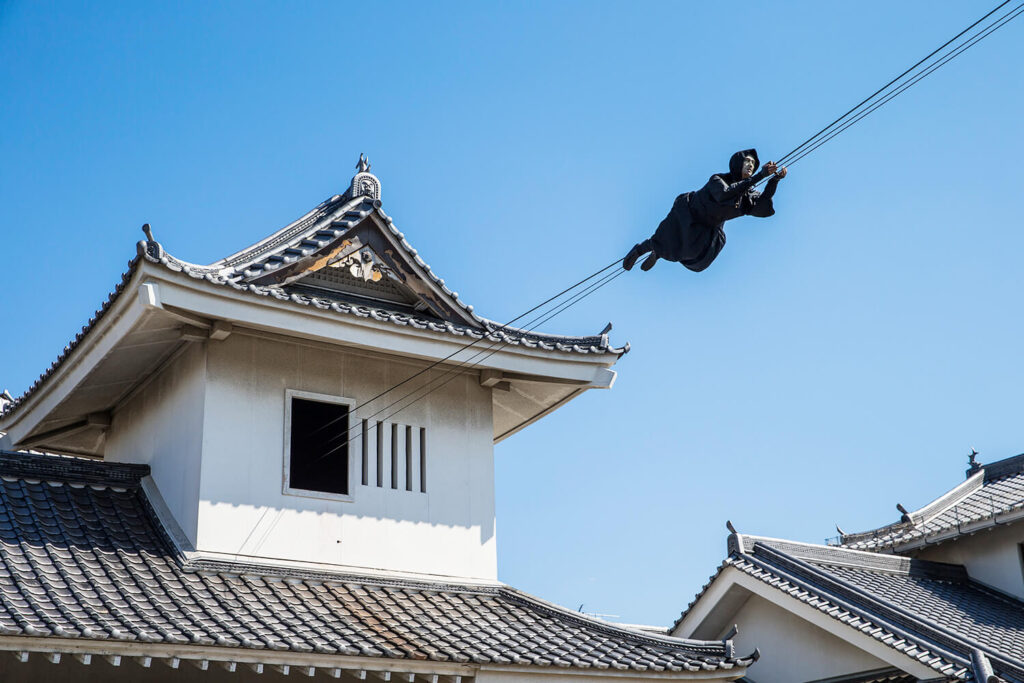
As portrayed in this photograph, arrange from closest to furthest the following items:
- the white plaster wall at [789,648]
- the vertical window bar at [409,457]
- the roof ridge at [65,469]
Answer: the roof ridge at [65,469] → the vertical window bar at [409,457] → the white plaster wall at [789,648]

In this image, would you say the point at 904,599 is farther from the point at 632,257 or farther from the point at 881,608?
the point at 632,257

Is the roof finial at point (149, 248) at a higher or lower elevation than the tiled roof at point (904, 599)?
higher

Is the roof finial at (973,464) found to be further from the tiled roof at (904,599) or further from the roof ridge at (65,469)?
the roof ridge at (65,469)

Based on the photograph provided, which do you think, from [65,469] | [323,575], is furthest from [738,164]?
[65,469]

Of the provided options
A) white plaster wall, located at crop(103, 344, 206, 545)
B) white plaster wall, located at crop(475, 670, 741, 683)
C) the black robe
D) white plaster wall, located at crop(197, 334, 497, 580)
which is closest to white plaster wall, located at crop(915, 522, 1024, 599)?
white plaster wall, located at crop(475, 670, 741, 683)

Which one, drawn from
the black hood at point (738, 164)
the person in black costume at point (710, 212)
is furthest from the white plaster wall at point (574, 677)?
the black hood at point (738, 164)

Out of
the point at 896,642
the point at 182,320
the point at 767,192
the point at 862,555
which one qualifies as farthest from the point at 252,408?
the point at 862,555

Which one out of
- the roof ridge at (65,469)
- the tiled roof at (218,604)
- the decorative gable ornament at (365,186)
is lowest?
the tiled roof at (218,604)

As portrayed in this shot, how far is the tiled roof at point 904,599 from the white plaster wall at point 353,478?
5963 millimetres

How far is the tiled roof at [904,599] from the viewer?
14.6m

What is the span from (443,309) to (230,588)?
4.19 m

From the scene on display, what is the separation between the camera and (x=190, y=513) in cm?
1156

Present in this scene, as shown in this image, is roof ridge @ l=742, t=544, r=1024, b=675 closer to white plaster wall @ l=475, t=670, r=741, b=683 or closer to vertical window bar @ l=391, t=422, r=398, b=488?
white plaster wall @ l=475, t=670, r=741, b=683

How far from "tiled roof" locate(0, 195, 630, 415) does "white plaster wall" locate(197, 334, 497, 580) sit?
0.79m
